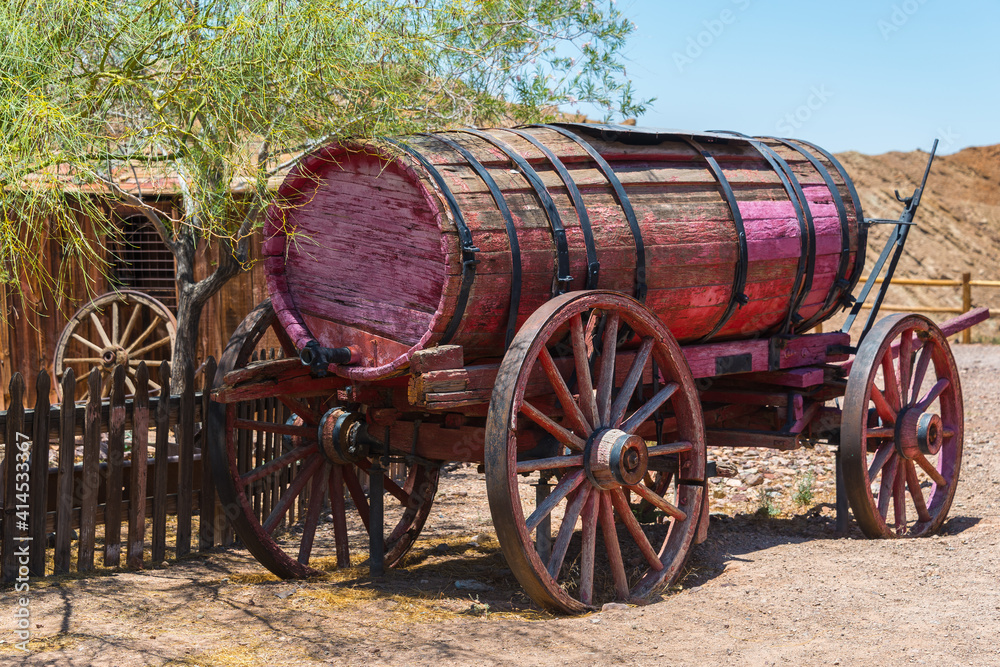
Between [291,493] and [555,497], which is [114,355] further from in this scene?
[555,497]

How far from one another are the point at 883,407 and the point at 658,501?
1.68 metres

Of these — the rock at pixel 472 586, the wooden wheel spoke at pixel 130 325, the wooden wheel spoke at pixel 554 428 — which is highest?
the wooden wheel spoke at pixel 130 325

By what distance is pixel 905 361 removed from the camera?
18.0ft

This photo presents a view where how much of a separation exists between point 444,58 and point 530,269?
253cm

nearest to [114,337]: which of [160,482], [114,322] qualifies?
[114,322]

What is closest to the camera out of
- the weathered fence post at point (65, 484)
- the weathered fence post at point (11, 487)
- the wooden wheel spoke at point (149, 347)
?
the weathered fence post at point (11, 487)

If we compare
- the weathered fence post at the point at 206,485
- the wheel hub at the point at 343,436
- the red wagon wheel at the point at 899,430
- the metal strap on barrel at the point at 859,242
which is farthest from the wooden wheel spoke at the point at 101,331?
the red wagon wheel at the point at 899,430

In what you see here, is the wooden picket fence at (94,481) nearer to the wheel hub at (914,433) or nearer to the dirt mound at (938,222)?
the wheel hub at (914,433)

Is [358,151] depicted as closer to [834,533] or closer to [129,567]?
[129,567]

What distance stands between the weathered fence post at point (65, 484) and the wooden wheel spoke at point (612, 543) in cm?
253

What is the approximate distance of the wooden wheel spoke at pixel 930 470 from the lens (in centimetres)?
543

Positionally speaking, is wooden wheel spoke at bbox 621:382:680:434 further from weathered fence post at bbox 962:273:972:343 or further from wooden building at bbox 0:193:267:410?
weathered fence post at bbox 962:273:972:343

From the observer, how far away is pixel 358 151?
4203mm

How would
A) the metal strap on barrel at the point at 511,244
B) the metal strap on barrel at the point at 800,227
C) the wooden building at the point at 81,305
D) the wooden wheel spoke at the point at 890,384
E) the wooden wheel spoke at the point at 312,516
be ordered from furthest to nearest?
the wooden building at the point at 81,305 < the wooden wheel spoke at the point at 890,384 < the metal strap on barrel at the point at 800,227 < the wooden wheel spoke at the point at 312,516 < the metal strap on barrel at the point at 511,244
